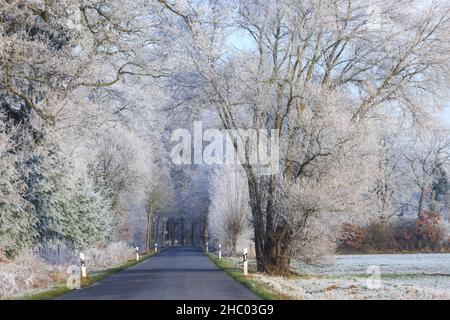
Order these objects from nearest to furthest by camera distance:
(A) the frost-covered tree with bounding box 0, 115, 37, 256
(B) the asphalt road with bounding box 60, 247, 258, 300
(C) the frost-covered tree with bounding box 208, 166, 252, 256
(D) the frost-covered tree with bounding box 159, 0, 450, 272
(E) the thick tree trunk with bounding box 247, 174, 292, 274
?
(B) the asphalt road with bounding box 60, 247, 258, 300 < (A) the frost-covered tree with bounding box 0, 115, 37, 256 < (D) the frost-covered tree with bounding box 159, 0, 450, 272 < (E) the thick tree trunk with bounding box 247, 174, 292, 274 < (C) the frost-covered tree with bounding box 208, 166, 252, 256

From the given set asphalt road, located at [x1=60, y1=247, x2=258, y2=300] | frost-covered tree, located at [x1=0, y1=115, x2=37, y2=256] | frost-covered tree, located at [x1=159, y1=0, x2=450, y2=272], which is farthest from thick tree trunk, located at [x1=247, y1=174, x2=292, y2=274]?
frost-covered tree, located at [x1=0, y1=115, x2=37, y2=256]

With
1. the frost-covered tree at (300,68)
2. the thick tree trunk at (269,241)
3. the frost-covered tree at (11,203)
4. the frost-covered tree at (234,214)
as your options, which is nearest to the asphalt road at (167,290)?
the frost-covered tree at (11,203)

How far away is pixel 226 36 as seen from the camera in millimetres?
27344

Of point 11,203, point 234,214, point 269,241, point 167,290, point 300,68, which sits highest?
point 300,68

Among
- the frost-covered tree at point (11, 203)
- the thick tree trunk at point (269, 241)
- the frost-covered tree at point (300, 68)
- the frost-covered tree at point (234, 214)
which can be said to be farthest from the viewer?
the frost-covered tree at point (234, 214)

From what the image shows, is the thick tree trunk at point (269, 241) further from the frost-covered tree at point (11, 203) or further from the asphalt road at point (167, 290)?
the frost-covered tree at point (11, 203)

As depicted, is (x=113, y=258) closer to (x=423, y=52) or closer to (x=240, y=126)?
(x=240, y=126)

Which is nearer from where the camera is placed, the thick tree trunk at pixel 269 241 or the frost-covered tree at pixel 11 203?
the frost-covered tree at pixel 11 203

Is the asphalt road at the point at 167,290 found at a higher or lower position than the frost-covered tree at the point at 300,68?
lower

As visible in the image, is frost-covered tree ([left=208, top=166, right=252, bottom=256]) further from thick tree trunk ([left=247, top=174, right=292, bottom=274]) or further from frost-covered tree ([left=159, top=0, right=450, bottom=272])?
frost-covered tree ([left=159, top=0, right=450, bottom=272])

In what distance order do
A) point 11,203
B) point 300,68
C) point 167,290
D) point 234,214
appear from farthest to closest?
point 234,214 → point 300,68 → point 11,203 → point 167,290

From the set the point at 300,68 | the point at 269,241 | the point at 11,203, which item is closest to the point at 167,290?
the point at 11,203

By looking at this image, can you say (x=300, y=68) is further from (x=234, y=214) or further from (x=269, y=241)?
(x=234, y=214)
